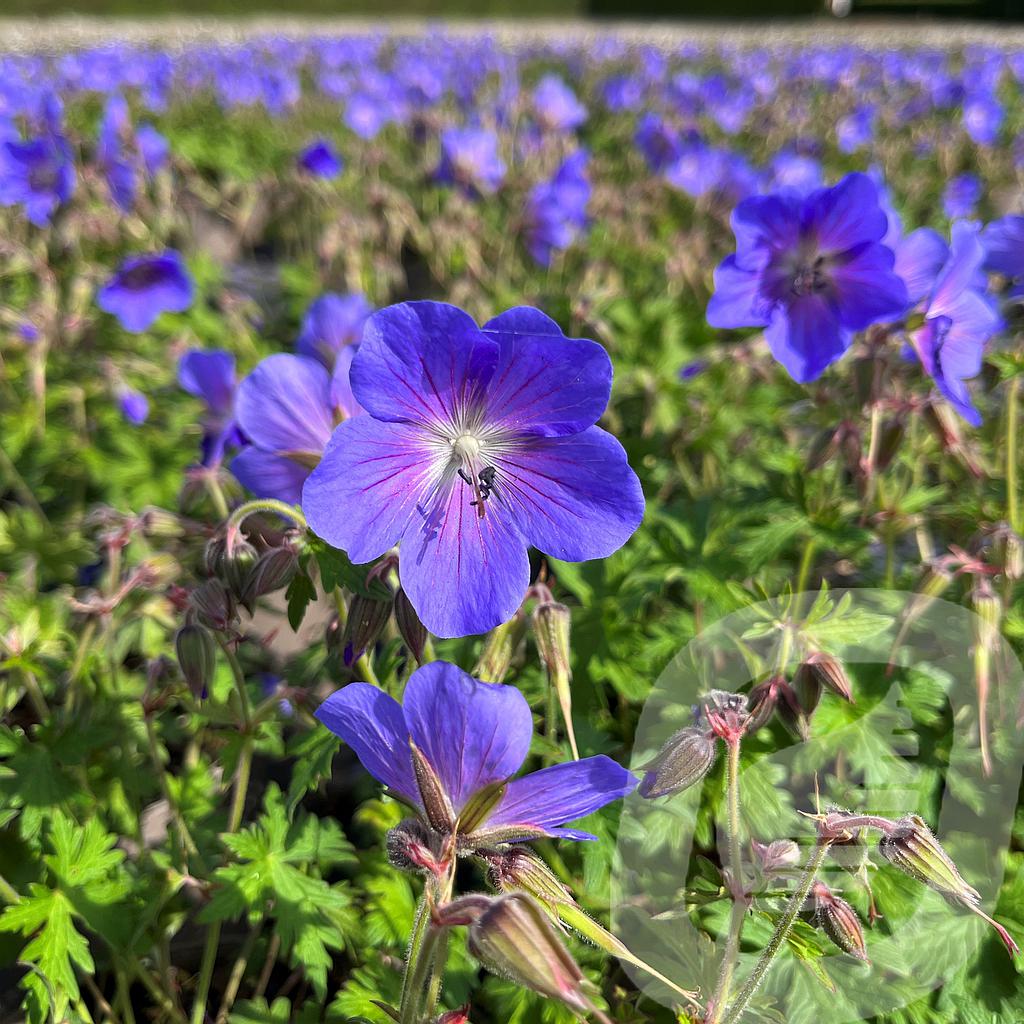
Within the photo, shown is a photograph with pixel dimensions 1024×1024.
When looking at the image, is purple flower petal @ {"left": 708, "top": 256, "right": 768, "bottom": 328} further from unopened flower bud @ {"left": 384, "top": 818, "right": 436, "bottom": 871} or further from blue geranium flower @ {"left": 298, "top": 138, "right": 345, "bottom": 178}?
blue geranium flower @ {"left": 298, "top": 138, "right": 345, "bottom": 178}

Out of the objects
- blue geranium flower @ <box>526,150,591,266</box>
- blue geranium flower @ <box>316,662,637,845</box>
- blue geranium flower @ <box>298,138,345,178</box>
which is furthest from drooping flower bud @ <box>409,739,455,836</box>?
blue geranium flower @ <box>298,138,345,178</box>

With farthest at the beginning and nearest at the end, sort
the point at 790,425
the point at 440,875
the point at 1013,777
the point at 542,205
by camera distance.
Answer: the point at 542,205 < the point at 790,425 < the point at 1013,777 < the point at 440,875

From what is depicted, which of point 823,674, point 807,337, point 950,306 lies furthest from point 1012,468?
point 823,674

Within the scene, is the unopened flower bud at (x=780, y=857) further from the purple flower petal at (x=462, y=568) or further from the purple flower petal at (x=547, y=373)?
the purple flower petal at (x=547, y=373)

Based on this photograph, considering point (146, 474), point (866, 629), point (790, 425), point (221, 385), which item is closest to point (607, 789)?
point (866, 629)

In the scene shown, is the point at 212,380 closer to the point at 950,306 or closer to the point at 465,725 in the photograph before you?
the point at 465,725

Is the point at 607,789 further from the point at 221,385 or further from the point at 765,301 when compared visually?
the point at 221,385
